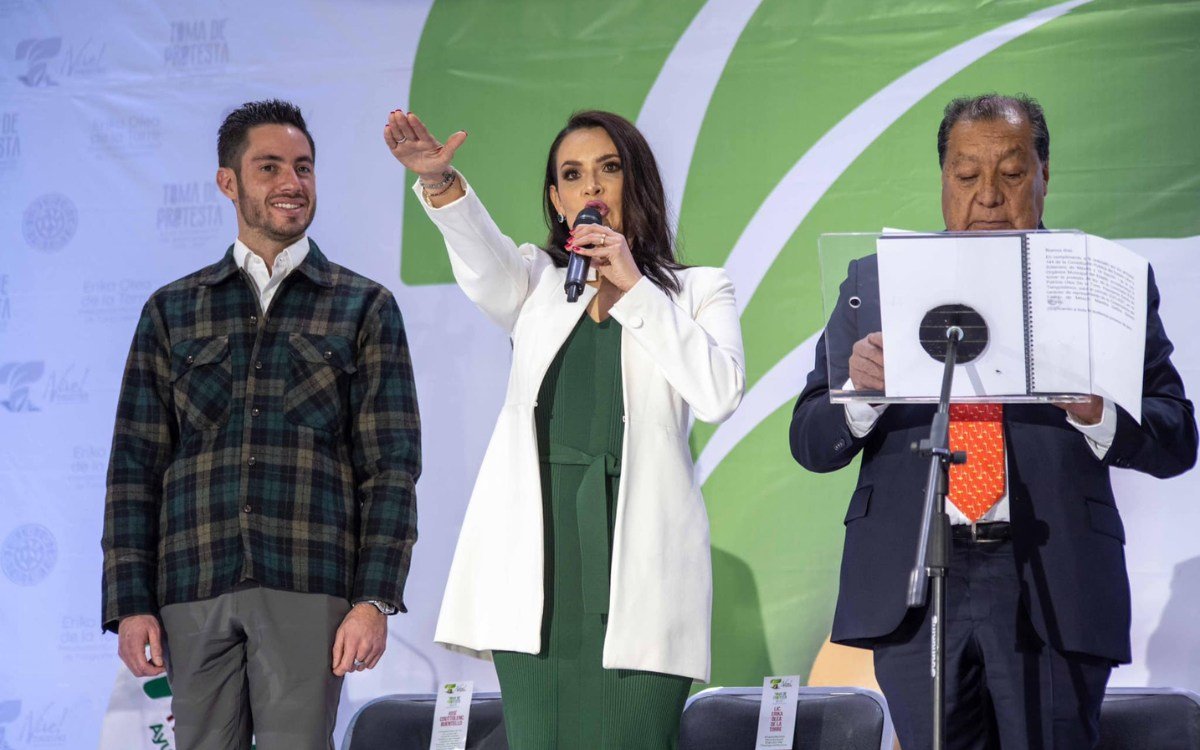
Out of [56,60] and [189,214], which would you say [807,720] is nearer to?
[189,214]

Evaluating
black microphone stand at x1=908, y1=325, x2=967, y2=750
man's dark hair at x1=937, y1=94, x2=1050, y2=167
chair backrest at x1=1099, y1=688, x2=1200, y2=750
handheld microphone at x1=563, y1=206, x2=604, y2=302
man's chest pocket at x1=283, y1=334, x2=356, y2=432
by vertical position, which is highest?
man's dark hair at x1=937, y1=94, x2=1050, y2=167

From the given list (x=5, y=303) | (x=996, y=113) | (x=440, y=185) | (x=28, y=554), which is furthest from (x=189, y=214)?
(x=996, y=113)

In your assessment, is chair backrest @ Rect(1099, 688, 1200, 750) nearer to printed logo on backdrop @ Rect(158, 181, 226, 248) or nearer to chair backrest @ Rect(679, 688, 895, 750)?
chair backrest @ Rect(679, 688, 895, 750)

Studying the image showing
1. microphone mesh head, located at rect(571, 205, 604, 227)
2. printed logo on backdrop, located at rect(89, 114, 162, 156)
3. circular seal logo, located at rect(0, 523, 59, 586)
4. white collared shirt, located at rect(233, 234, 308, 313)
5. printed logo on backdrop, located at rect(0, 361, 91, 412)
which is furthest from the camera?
printed logo on backdrop, located at rect(89, 114, 162, 156)

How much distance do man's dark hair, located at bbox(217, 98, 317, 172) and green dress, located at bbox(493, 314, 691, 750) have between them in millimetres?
1221

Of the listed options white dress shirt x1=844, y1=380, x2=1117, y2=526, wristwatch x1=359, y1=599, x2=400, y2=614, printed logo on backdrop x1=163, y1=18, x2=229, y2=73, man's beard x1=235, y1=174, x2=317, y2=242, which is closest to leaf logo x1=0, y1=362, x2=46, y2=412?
printed logo on backdrop x1=163, y1=18, x2=229, y2=73

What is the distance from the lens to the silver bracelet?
2.38 metres

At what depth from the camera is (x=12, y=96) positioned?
4.62 meters

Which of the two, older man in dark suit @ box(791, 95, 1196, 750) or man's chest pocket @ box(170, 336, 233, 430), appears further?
man's chest pocket @ box(170, 336, 233, 430)

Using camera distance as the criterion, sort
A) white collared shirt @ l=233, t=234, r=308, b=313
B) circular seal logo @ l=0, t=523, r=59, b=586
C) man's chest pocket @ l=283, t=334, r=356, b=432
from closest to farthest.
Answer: man's chest pocket @ l=283, t=334, r=356, b=432
white collared shirt @ l=233, t=234, r=308, b=313
circular seal logo @ l=0, t=523, r=59, b=586

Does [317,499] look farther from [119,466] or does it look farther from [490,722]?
[490,722]

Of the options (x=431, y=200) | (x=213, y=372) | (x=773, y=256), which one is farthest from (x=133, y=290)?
(x=431, y=200)

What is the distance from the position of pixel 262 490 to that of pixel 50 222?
2150mm

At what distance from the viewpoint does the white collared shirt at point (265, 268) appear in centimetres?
306
